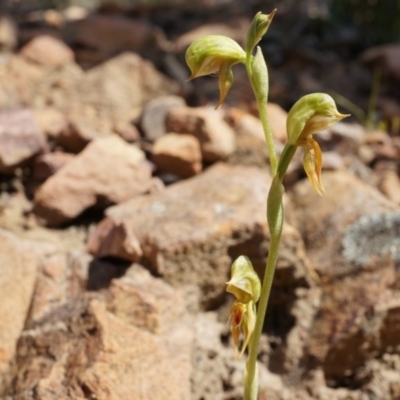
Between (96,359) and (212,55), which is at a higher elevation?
(212,55)

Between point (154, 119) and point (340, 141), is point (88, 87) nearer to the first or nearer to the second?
point (154, 119)

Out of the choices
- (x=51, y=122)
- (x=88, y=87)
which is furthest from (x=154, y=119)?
(x=88, y=87)

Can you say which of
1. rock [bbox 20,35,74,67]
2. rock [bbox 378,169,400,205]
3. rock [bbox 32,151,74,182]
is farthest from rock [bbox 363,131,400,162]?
rock [bbox 20,35,74,67]

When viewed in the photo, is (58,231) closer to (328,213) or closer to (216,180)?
(216,180)

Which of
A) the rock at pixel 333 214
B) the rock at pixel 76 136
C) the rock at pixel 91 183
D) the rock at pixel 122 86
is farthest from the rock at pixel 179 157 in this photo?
the rock at pixel 122 86

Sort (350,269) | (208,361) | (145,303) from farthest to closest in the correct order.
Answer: (350,269) < (208,361) < (145,303)

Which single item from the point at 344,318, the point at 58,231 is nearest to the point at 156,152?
the point at 58,231
